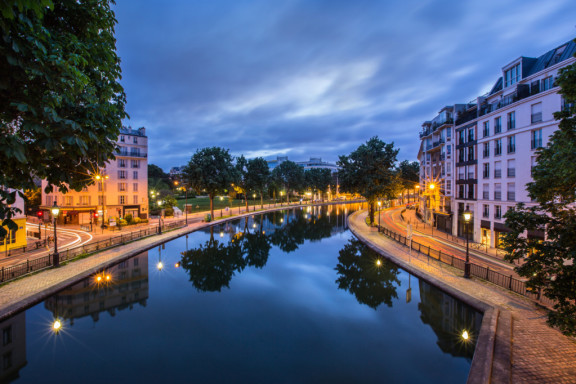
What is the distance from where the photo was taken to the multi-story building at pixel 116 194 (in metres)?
41.6

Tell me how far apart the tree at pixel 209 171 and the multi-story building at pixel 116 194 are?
8.96 meters

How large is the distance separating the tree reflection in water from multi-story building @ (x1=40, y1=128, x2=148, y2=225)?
125 ft

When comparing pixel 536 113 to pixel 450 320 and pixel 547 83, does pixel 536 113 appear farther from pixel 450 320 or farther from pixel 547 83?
pixel 450 320

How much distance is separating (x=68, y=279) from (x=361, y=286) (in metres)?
19.7

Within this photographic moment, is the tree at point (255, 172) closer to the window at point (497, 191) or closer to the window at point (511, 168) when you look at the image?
the window at point (497, 191)

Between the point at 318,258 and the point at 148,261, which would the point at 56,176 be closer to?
the point at 148,261

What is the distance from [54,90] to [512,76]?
4012cm

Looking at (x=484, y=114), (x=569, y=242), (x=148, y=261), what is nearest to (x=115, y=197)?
(x=148, y=261)

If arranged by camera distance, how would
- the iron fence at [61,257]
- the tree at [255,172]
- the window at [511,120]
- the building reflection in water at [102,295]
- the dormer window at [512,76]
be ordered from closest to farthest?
the building reflection in water at [102,295], the iron fence at [61,257], the window at [511,120], the dormer window at [512,76], the tree at [255,172]

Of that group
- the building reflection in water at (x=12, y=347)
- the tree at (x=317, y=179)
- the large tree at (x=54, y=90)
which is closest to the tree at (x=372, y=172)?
the large tree at (x=54, y=90)

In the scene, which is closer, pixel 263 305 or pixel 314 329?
pixel 314 329

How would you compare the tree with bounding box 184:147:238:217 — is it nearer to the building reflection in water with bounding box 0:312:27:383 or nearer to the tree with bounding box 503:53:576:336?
the building reflection in water with bounding box 0:312:27:383


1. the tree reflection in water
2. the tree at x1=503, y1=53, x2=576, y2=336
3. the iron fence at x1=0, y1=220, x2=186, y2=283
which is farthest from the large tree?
the tree reflection in water

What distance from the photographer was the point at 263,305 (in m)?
15.8
